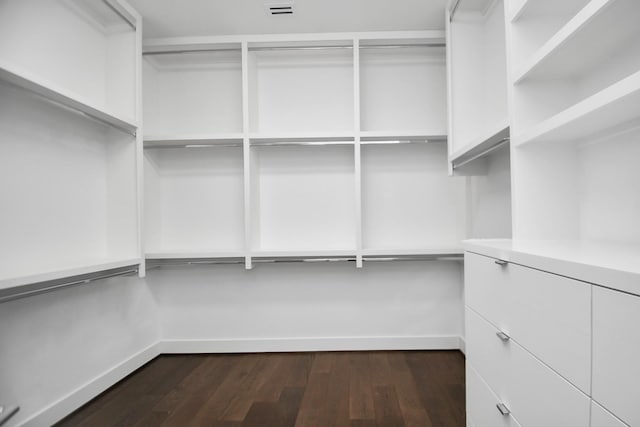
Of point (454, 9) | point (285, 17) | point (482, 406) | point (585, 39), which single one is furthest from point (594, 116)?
point (285, 17)

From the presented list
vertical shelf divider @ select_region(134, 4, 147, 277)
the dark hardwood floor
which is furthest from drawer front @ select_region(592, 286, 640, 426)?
vertical shelf divider @ select_region(134, 4, 147, 277)

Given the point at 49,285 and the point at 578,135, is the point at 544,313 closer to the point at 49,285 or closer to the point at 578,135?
the point at 578,135

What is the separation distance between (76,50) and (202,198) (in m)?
1.17

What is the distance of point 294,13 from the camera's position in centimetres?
217

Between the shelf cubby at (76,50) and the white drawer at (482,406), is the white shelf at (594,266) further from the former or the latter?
the shelf cubby at (76,50)

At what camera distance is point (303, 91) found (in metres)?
2.61

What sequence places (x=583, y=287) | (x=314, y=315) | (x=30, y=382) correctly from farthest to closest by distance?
(x=314, y=315), (x=30, y=382), (x=583, y=287)

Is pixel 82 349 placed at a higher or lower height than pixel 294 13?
lower

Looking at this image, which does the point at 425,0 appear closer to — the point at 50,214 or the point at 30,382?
the point at 50,214

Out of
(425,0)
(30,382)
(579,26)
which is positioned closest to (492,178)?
(425,0)

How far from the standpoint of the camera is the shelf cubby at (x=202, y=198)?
261cm

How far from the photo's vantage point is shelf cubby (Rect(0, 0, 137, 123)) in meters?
1.57

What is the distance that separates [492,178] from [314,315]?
156cm

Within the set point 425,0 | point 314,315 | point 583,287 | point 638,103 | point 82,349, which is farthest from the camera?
point 314,315
